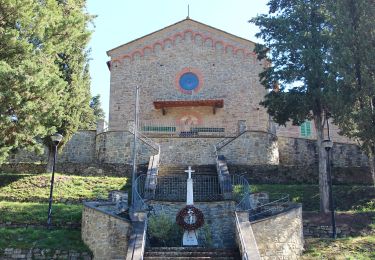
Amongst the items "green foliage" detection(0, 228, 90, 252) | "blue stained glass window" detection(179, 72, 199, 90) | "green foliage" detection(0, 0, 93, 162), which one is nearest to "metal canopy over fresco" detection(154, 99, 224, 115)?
"blue stained glass window" detection(179, 72, 199, 90)

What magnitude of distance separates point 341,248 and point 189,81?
19160 mm

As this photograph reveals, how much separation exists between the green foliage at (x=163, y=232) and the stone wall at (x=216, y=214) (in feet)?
4.37

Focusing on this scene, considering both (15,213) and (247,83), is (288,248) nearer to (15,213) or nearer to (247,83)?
(15,213)

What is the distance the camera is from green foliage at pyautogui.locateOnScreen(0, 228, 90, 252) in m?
15.9

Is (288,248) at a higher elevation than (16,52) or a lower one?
lower

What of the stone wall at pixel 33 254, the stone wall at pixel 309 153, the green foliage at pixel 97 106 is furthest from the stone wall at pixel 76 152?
the green foliage at pixel 97 106

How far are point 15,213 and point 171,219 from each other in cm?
572

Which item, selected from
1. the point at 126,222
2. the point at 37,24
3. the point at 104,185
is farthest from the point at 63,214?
the point at 37,24

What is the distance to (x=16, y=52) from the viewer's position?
18.3 metres

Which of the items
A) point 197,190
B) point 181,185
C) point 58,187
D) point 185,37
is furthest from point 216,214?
point 185,37

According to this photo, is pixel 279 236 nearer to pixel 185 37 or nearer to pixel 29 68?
pixel 29 68

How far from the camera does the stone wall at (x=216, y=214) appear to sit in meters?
18.1

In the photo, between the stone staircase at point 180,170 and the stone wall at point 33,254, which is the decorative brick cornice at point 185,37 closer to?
the stone staircase at point 180,170

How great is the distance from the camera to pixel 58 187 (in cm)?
2252
